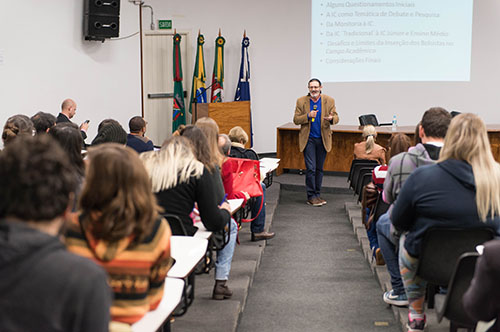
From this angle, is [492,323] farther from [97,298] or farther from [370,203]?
[370,203]

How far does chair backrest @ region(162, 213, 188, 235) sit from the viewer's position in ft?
9.81

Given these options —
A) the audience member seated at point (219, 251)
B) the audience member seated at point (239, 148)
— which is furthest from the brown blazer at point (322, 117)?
the audience member seated at point (219, 251)

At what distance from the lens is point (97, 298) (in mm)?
1284

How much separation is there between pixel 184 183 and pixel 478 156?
56.1 inches

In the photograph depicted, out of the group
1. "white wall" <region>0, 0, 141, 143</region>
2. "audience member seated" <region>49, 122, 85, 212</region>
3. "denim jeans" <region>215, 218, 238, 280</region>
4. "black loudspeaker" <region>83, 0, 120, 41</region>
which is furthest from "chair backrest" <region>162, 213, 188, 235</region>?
"black loudspeaker" <region>83, 0, 120, 41</region>

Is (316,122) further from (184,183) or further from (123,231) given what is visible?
(123,231)

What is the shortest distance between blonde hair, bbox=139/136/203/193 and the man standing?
4.21 meters

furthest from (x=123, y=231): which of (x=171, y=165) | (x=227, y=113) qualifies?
(x=227, y=113)

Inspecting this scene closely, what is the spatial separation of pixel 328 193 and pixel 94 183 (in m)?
6.53

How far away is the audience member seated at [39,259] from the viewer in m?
1.25

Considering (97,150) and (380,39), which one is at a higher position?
(380,39)

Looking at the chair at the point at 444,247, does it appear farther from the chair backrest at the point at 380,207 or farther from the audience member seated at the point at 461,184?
the chair backrest at the point at 380,207

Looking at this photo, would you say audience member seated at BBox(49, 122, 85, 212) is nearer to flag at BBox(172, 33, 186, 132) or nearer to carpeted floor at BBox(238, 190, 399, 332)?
carpeted floor at BBox(238, 190, 399, 332)

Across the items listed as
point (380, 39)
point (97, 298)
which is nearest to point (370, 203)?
point (97, 298)
